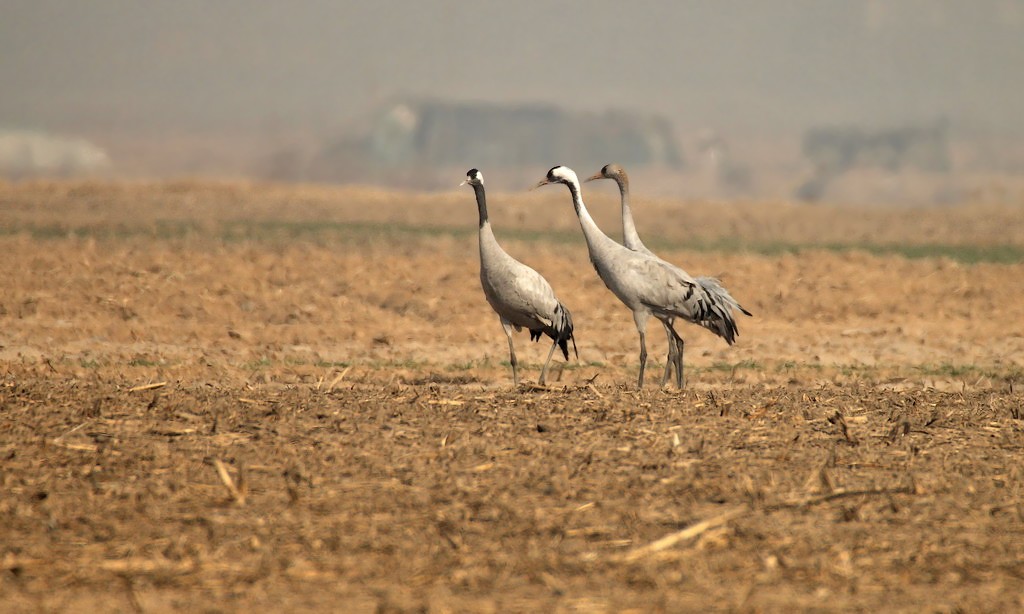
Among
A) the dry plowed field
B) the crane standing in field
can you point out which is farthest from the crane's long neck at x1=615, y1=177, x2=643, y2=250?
the dry plowed field

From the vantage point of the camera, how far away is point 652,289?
12664 mm

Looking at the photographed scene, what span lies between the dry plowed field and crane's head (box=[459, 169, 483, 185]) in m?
2.18

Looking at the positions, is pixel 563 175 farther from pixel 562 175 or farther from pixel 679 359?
pixel 679 359

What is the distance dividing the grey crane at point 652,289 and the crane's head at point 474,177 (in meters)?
1.77

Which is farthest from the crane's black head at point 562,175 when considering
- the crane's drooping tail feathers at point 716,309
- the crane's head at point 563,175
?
the crane's drooping tail feathers at point 716,309

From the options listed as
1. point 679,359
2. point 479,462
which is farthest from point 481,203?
point 479,462

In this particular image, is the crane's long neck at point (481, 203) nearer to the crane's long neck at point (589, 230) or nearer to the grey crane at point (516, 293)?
the grey crane at point (516, 293)

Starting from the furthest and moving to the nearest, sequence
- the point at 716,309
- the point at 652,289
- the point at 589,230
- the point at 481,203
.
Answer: the point at 481,203 → the point at 589,230 → the point at 716,309 → the point at 652,289

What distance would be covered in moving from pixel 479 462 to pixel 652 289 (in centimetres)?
487

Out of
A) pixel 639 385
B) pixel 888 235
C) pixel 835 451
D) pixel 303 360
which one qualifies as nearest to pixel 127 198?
pixel 888 235

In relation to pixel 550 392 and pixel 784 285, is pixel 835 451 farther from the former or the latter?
pixel 784 285

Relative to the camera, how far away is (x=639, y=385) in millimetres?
12375

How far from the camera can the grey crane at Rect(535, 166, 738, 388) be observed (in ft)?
41.5

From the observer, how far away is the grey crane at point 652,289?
12.7 metres
